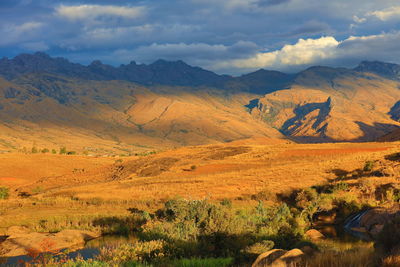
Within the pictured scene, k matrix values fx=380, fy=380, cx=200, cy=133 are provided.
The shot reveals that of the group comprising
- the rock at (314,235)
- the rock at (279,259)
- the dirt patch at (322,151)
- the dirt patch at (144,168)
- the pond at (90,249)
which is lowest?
the dirt patch at (144,168)

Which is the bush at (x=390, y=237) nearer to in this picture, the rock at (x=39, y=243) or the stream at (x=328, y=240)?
the stream at (x=328, y=240)

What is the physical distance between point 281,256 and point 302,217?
14428 millimetres

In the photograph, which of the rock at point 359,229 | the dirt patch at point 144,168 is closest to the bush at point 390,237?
the rock at point 359,229

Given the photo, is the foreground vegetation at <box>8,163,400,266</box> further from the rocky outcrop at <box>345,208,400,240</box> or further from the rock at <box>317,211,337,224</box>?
the rocky outcrop at <box>345,208,400,240</box>

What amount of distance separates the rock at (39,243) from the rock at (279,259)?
10.7 meters

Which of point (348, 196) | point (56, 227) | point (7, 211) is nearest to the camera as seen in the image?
point (56, 227)

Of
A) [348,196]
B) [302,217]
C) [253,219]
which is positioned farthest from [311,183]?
[253,219]

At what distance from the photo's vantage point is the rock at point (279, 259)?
8603mm

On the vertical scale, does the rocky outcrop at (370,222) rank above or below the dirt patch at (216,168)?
above

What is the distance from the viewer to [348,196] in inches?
1033

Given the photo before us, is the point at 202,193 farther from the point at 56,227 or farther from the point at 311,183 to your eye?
the point at 56,227

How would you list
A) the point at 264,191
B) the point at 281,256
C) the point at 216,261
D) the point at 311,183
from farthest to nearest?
the point at 311,183
the point at 264,191
the point at 216,261
the point at 281,256

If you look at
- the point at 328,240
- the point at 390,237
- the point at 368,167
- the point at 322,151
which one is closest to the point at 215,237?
the point at 328,240

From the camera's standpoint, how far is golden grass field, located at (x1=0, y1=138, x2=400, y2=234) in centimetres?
3028
